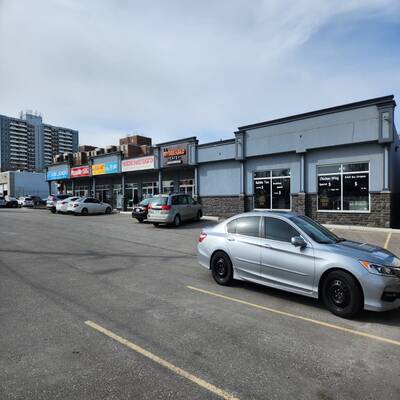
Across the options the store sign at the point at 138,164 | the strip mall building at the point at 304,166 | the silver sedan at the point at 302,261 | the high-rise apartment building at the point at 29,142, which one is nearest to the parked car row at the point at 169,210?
the strip mall building at the point at 304,166

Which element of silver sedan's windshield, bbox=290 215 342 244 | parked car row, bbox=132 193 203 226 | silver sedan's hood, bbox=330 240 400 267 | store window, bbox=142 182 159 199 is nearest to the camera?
silver sedan's hood, bbox=330 240 400 267

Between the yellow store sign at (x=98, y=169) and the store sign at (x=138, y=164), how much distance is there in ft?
11.2

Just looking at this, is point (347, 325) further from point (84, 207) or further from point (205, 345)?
point (84, 207)

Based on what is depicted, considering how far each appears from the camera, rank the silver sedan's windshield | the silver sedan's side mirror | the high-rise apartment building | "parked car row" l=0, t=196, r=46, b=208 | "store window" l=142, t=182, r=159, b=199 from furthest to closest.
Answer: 1. the high-rise apartment building
2. "parked car row" l=0, t=196, r=46, b=208
3. "store window" l=142, t=182, r=159, b=199
4. the silver sedan's windshield
5. the silver sedan's side mirror

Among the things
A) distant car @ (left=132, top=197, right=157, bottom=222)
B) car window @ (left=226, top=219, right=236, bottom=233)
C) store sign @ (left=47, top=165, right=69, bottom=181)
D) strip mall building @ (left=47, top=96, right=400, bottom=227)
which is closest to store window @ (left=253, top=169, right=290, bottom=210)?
strip mall building @ (left=47, top=96, right=400, bottom=227)

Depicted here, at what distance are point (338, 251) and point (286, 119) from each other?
1542 centimetres

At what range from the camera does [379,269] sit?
183 inches

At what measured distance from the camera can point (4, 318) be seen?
4629 mm

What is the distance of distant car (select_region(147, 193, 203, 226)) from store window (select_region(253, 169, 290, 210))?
515 centimetres

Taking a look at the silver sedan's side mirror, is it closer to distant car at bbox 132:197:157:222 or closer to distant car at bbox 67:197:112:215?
distant car at bbox 132:197:157:222

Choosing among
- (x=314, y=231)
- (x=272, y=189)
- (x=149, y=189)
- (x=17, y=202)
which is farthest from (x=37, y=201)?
(x=314, y=231)

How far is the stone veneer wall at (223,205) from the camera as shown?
2170 centimetres

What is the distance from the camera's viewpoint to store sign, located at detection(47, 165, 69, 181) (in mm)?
38312

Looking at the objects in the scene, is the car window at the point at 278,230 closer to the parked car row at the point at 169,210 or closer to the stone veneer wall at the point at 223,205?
the parked car row at the point at 169,210
